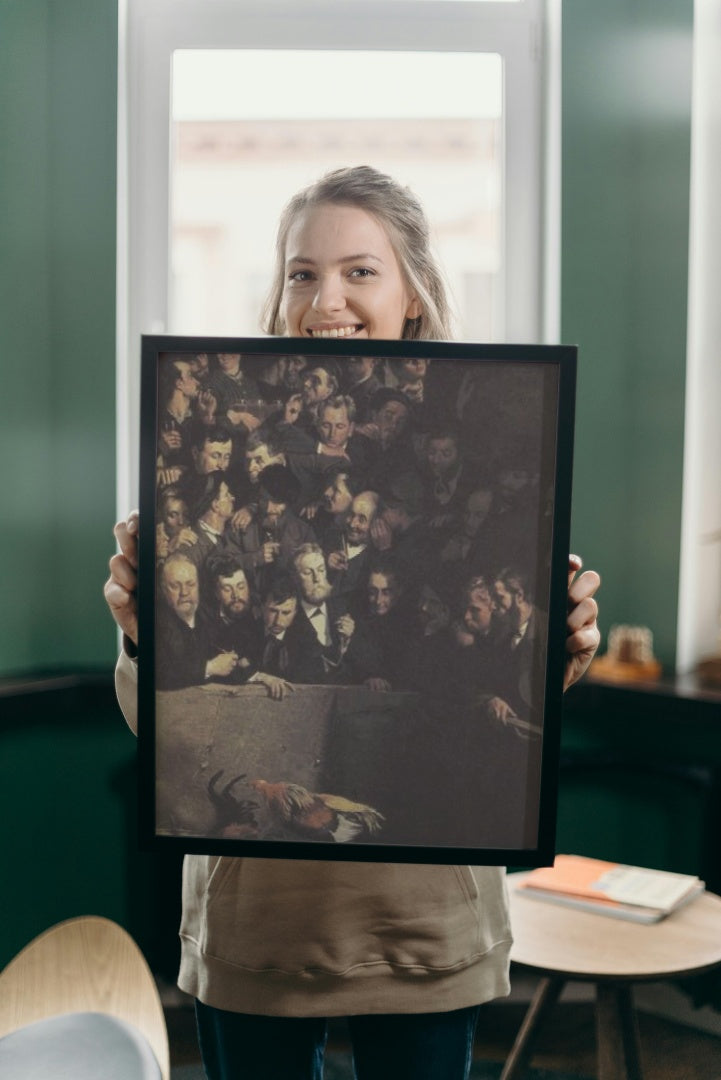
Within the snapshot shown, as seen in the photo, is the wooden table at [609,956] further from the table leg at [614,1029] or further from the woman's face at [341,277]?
the woman's face at [341,277]

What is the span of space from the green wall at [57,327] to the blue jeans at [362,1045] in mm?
1562

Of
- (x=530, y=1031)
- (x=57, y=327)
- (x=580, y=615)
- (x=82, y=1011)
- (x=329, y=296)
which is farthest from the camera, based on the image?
(x=57, y=327)

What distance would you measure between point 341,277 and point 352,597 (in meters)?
0.38

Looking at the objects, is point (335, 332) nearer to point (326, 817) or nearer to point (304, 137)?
point (326, 817)

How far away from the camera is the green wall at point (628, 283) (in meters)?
2.50

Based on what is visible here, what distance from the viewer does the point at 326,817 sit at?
3.05 ft

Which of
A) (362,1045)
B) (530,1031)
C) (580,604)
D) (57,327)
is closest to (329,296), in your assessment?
(580,604)

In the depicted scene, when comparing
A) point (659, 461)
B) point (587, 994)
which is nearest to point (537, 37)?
point (659, 461)

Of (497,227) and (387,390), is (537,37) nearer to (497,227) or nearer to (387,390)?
(497,227)

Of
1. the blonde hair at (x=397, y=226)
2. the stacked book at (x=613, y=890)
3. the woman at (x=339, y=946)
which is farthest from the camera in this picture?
the stacked book at (x=613, y=890)

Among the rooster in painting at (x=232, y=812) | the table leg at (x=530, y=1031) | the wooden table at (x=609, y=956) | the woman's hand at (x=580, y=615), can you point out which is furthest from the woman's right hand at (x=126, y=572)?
the table leg at (x=530, y=1031)

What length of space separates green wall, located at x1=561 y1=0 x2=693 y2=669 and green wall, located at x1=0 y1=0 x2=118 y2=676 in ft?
3.64

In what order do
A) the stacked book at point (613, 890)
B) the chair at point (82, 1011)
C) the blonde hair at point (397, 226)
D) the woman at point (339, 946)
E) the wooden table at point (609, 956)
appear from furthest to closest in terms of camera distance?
the stacked book at point (613, 890) < the wooden table at point (609, 956) < the blonde hair at point (397, 226) < the woman at point (339, 946) < the chair at point (82, 1011)

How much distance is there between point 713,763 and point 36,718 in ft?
5.04
